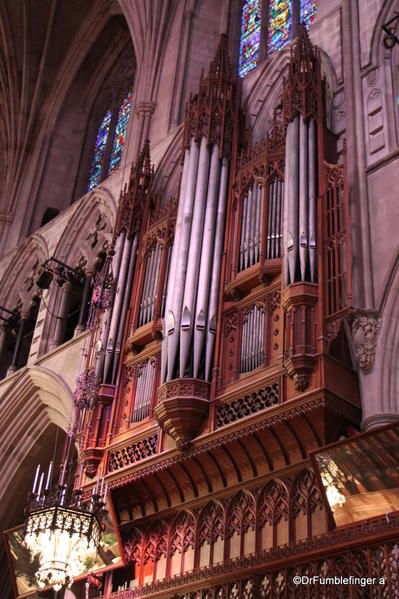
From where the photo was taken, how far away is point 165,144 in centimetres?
1596

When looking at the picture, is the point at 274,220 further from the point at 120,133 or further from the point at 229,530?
the point at 120,133

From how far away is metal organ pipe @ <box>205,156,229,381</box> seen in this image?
11005 millimetres

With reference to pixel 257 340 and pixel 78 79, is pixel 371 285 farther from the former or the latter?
pixel 78 79

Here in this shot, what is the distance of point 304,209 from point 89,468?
4422 millimetres

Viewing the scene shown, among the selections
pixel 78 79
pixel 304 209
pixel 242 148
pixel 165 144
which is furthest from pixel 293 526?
pixel 78 79

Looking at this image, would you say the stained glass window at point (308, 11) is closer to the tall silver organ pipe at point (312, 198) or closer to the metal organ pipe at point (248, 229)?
the tall silver organ pipe at point (312, 198)

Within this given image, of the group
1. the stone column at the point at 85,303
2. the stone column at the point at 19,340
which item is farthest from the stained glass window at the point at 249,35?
the stone column at the point at 19,340

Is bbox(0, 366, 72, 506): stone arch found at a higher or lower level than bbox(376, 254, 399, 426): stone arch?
higher

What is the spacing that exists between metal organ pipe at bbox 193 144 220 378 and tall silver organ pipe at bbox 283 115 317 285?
4.29 feet

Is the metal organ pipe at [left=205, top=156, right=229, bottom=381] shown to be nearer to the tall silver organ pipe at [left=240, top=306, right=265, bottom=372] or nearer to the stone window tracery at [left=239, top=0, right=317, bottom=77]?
the tall silver organ pipe at [left=240, top=306, right=265, bottom=372]

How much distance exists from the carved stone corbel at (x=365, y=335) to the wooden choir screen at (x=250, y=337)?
917mm

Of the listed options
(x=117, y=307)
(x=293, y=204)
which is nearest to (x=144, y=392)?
(x=117, y=307)

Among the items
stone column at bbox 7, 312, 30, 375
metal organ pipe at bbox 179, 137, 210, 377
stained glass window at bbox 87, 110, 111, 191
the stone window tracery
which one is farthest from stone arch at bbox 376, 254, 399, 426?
stained glass window at bbox 87, 110, 111, 191

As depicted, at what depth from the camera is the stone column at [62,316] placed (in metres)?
16.5
